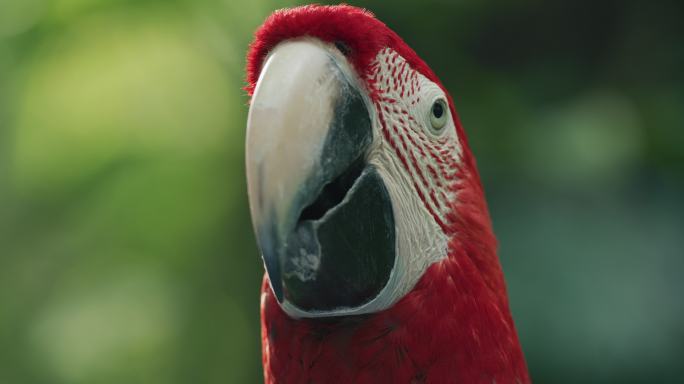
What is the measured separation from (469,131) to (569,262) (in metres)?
0.52

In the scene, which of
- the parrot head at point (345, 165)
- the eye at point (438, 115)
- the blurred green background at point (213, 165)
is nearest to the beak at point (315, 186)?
the parrot head at point (345, 165)

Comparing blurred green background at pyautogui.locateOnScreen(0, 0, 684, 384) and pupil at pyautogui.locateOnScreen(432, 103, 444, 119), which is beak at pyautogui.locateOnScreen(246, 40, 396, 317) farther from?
blurred green background at pyautogui.locateOnScreen(0, 0, 684, 384)

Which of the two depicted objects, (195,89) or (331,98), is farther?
(195,89)

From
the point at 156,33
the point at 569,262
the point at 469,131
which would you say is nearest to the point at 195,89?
the point at 156,33

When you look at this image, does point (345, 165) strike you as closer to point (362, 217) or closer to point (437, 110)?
point (362, 217)

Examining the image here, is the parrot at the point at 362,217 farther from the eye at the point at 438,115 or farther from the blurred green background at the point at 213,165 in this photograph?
the blurred green background at the point at 213,165

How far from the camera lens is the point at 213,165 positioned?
7.86ft

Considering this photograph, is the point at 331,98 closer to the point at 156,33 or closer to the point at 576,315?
the point at 576,315

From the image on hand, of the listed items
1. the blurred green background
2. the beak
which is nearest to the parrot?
the beak

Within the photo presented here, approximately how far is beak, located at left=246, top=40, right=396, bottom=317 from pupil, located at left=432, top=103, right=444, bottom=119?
0.12 metres

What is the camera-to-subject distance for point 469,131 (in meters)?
2.24

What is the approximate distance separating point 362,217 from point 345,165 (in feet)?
0.17

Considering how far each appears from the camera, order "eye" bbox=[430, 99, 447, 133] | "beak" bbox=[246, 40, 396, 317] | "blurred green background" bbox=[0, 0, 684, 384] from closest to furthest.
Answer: "beak" bbox=[246, 40, 396, 317]
"eye" bbox=[430, 99, 447, 133]
"blurred green background" bbox=[0, 0, 684, 384]

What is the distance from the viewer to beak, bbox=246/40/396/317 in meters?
0.62
